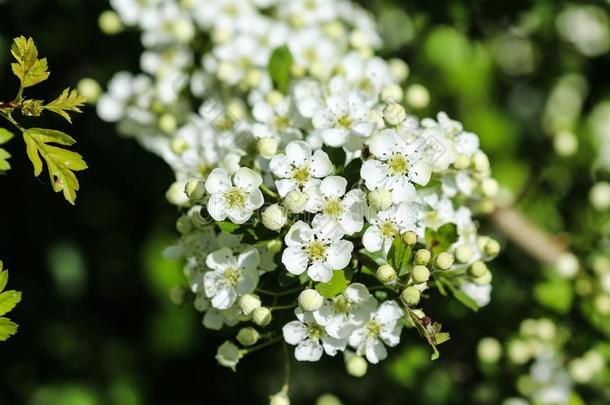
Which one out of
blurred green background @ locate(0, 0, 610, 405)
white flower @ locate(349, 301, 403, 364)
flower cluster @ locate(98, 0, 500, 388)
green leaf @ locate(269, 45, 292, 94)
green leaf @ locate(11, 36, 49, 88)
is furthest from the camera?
blurred green background @ locate(0, 0, 610, 405)

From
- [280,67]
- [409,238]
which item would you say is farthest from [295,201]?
[280,67]

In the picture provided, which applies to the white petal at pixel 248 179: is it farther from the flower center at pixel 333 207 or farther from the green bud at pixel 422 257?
the green bud at pixel 422 257

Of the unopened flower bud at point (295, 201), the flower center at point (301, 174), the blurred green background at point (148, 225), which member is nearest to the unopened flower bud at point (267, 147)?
the flower center at point (301, 174)

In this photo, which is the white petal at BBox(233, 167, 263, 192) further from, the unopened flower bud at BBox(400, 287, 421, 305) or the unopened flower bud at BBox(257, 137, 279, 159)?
the unopened flower bud at BBox(400, 287, 421, 305)

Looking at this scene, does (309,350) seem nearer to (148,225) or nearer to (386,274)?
(386,274)

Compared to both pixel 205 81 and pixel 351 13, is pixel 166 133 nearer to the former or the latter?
pixel 205 81

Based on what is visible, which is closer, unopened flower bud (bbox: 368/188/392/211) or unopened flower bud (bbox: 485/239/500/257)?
unopened flower bud (bbox: 368/188/392/211)

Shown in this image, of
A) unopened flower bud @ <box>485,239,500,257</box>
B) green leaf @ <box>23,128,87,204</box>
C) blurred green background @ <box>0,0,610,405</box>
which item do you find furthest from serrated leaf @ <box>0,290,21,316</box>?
blurred green background @ <box>0,0,610,405</box>
